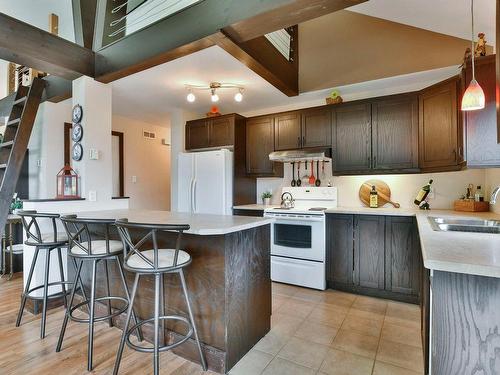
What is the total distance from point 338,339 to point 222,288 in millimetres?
1134

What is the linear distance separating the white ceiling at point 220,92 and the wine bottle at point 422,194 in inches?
48.3

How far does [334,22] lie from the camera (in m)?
3.84

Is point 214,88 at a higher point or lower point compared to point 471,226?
higher

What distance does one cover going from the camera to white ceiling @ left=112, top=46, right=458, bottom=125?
2879 millimetres

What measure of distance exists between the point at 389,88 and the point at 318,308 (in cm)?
285

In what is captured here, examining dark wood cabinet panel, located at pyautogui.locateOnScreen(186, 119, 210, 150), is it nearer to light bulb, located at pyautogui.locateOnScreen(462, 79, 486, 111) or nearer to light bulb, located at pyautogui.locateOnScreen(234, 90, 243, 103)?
light bulb, located at pyautogui.locateOnScreen(234, 90, 243, 103)

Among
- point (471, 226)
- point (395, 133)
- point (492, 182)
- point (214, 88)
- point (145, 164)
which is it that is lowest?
point (471, 226)

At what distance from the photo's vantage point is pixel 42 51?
8.85 ft

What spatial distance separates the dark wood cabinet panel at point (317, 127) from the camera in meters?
3.61

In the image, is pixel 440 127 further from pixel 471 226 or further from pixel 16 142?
pixel 16 142

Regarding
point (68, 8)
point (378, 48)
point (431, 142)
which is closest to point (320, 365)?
point (431, 142)

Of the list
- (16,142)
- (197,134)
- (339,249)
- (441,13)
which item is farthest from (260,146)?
(16,142)

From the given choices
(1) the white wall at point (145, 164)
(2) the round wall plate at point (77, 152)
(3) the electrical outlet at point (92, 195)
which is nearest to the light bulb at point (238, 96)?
(2) the round wall plate at point (77, 152)

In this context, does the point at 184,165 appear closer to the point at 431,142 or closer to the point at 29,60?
the point at 29,60
